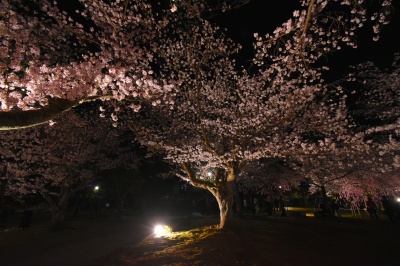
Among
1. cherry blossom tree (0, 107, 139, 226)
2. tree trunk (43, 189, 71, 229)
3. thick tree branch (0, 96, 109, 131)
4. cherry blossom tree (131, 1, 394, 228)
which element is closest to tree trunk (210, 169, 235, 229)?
cherry blossom tree (131, 1, 394, 228)

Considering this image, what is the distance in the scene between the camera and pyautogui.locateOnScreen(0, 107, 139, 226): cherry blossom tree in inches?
663

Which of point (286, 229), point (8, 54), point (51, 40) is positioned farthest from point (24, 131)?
point (286, 229)

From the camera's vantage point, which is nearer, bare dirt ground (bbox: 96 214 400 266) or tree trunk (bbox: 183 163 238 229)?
bare dirt ground (bbox: 96 214 400 266)

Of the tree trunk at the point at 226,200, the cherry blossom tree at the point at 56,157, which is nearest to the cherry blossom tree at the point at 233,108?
the tree trunk at the point at 226,200

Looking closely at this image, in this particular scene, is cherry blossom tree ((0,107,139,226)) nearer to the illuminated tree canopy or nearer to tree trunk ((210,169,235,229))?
the illuminated tree canopy

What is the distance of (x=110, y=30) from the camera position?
39.8 feet

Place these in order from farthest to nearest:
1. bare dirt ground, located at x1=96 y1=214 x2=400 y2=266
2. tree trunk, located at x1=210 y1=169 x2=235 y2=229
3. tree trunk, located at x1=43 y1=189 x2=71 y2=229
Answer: tree trunk, located at x1=43 y1=189 x2=71 y2=229 < tree trunk, located at x1=210 y1=169 x2=235 y2=229 < bare dirt ground, located at x1=96 y1=214 x2=400 y2=266

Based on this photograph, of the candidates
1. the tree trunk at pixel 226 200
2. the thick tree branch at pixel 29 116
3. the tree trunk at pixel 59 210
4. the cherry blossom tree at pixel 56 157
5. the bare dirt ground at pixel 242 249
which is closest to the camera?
the thick tree branch at pixel 29 116

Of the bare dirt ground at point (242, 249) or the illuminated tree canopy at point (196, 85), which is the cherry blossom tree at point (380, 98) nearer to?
the illuminated tree canopy at point (196, 85)

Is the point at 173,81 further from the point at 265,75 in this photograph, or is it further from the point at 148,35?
the point at 265,75

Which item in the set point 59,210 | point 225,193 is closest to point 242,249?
point 225,193

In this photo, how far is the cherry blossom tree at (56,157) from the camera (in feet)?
55.2

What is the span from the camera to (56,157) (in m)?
18.8

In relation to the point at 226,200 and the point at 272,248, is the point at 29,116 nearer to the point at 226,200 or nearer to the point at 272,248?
the point at 272,248
